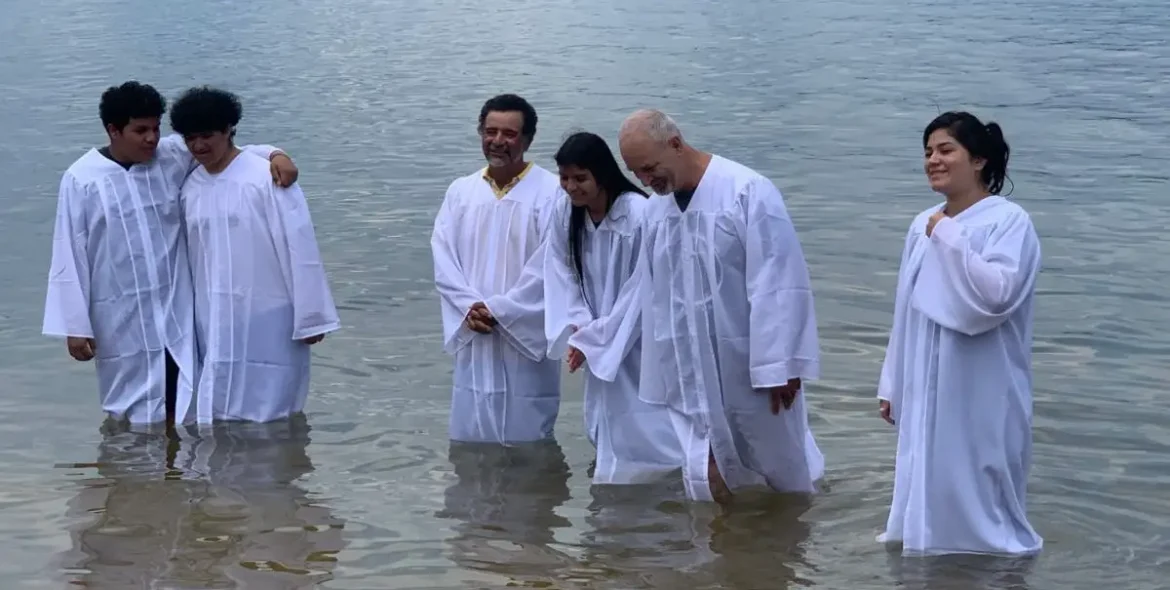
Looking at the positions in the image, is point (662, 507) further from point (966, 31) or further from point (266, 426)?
point (966, 31)

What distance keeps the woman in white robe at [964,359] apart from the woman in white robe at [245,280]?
303cm

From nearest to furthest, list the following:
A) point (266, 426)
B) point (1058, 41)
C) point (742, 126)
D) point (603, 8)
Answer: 1. point (266, 426)
2. point (742, 126)
3. point (1058, 41)
4. point (603, 8)

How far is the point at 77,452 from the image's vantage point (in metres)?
8.77

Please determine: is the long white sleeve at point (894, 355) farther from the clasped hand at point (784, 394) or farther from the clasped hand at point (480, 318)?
the clasped hand at point (480, 318)

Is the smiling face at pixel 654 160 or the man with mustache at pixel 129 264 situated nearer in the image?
the smiling face at pixel 654 160

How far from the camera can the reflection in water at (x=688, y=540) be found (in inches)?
270

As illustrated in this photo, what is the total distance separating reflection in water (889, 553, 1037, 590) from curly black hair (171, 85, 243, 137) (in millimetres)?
3552

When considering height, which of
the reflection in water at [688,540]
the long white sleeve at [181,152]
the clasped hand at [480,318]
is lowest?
the reflection in water at [688,540]

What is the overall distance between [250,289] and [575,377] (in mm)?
2511

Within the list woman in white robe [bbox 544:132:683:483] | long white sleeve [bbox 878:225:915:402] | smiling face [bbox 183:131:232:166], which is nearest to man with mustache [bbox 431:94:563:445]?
woman in white robe [bbox 544:132:683:483]

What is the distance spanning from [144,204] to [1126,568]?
4.54 meters

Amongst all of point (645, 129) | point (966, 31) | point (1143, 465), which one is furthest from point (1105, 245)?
point (966, 31)

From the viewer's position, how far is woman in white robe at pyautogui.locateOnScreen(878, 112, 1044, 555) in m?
6.06

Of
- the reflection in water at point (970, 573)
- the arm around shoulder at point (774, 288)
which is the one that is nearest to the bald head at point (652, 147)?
the arm around shoulder at point (774, 288)
